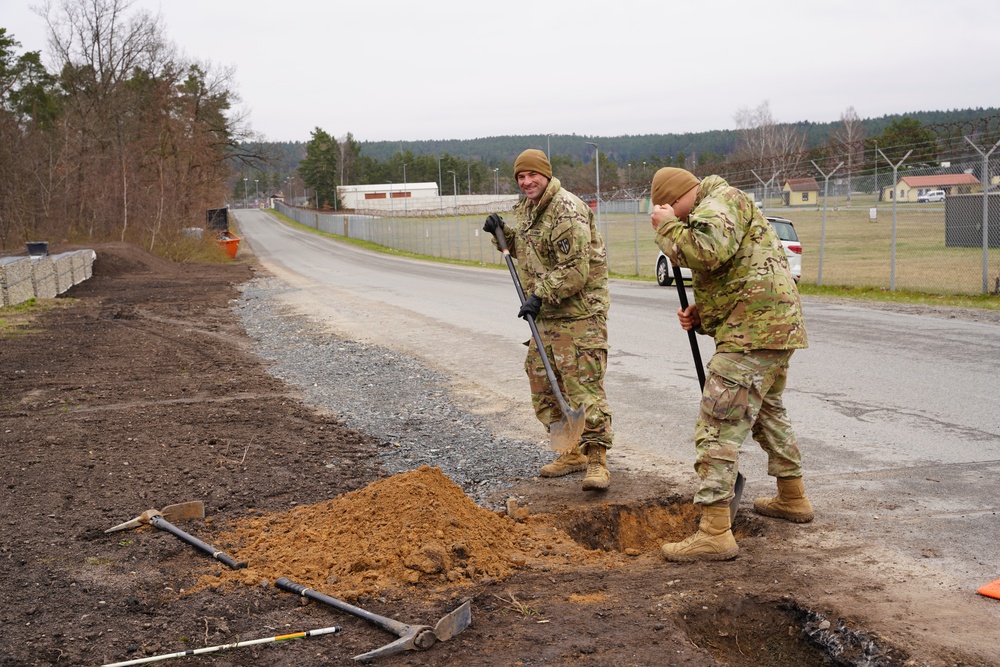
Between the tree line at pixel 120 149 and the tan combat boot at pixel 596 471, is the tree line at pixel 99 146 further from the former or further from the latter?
the tan combat boot at pixel 596 471

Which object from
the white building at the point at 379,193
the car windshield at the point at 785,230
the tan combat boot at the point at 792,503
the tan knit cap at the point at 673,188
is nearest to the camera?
the tan knit cap at the point at 673,188

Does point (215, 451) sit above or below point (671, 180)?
below

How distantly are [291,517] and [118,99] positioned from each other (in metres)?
39.8

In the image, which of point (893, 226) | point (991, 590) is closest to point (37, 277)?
point (893, 226)

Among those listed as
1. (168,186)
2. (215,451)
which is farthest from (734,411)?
(168,186)

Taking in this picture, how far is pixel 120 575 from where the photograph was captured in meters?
4.10

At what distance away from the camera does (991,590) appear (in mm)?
3633

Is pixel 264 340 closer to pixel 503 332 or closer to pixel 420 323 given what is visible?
pixel 420 323

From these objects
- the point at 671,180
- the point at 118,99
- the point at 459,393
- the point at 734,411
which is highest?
the point at 118,99

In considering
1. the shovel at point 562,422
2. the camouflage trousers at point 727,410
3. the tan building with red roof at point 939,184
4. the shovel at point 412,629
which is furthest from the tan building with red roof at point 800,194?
the shovel at point 412,629

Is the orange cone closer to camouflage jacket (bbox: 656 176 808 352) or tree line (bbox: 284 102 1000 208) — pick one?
camouflage jacket (bbox: 656 176 808 352)

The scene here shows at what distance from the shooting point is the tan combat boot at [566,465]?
579cm

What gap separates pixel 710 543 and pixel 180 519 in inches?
112

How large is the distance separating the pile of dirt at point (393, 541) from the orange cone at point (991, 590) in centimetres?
171
